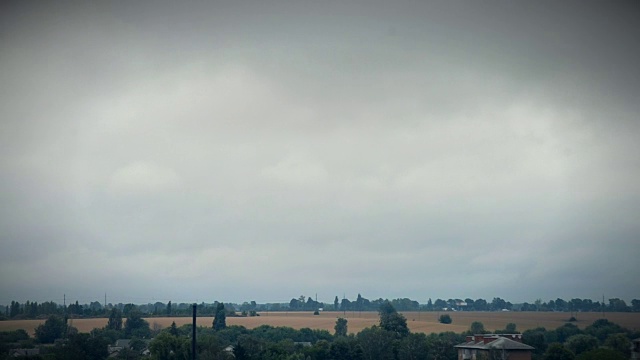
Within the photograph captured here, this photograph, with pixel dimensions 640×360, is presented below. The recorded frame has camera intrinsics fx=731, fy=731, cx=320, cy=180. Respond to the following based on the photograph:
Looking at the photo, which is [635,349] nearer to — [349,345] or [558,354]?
[558,354]

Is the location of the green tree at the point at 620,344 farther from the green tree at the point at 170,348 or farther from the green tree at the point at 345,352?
the green tree at the point at 170,348

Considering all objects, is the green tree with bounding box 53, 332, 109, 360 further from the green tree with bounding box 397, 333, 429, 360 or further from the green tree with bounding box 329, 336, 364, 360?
the green tree with bounding box 397, 333, 429, 360

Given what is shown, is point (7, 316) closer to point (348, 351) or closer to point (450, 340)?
point (348, 351)

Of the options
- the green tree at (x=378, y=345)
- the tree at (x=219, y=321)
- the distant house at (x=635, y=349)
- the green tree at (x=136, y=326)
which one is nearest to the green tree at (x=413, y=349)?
the green tree at (x=378, y=345)

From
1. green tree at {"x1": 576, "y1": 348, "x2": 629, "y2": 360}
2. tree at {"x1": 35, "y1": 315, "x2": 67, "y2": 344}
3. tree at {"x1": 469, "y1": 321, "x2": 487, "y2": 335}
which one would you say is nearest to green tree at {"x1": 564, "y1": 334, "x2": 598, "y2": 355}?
green tree at {"x1": 576, "y1": 348, "x2": 629, "y2": 360}

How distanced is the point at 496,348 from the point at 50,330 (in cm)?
6568

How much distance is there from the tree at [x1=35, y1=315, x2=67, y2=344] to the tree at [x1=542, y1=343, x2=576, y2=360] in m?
67.5

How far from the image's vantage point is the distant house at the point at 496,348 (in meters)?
73.9

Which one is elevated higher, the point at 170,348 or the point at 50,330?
the point at 50,330

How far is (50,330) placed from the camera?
349ft

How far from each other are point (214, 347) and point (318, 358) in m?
12.3

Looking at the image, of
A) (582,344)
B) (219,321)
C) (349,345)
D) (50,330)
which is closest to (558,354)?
(582,344)

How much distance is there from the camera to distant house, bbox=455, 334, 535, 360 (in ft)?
242

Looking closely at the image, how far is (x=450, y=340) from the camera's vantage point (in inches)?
3605
